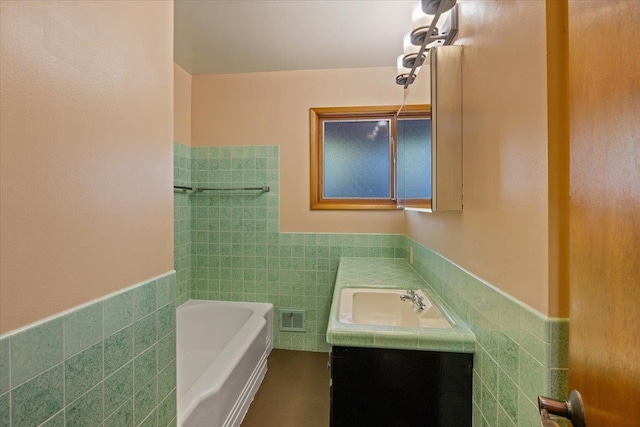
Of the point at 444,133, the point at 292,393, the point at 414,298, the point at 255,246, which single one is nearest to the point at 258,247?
the point at 255,246

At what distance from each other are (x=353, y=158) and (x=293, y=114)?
0.65m

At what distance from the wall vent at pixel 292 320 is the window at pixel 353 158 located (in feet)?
3.07

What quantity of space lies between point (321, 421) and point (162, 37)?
6.78 ft

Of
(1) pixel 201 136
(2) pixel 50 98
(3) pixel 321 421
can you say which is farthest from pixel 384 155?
(2) pixel 50 98

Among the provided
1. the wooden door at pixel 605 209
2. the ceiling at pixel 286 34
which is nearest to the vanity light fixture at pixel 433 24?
the ceiling at pixel 286 34

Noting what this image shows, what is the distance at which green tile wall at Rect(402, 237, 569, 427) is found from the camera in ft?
1.98

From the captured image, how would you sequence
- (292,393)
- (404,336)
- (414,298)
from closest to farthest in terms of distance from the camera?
1. (404,336)
2. (414,298)
3. (292,393)

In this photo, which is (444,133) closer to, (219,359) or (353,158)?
(353,158)

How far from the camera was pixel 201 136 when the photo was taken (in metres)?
2.50

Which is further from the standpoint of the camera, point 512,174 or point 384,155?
point 384,155

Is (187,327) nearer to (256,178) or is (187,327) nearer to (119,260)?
(256,178)

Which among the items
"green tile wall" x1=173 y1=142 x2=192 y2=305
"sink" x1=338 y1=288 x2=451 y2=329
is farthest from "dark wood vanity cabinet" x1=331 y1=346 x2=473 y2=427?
"green tile wall" x1=173 y1=142 x2=192 y2=305

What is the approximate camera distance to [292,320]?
2.40 m

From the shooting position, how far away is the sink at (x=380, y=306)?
1.35 m
